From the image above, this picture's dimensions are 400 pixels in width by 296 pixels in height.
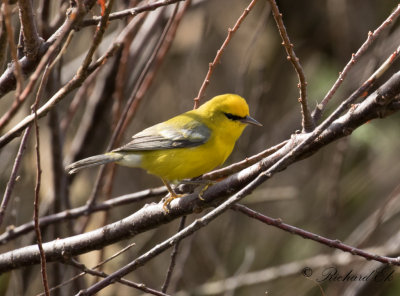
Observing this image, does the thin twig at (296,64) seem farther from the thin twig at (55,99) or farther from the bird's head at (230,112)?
the bird's head at (230,112)

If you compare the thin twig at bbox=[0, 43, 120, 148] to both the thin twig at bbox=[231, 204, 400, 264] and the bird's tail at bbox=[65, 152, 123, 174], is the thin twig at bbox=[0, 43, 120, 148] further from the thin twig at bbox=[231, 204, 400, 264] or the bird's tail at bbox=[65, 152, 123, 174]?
the bird's tail at bbox=[65, 152, 123, 174]

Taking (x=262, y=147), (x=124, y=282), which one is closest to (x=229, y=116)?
(x=262, y=147)

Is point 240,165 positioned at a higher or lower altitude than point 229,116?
lower

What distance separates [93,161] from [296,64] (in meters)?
2.06

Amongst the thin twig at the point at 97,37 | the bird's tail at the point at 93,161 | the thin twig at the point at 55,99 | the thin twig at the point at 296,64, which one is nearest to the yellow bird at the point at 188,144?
the bird's tail at the point at 93,161

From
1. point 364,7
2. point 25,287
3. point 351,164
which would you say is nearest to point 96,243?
point 25,287

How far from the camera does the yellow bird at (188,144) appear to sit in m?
4.05

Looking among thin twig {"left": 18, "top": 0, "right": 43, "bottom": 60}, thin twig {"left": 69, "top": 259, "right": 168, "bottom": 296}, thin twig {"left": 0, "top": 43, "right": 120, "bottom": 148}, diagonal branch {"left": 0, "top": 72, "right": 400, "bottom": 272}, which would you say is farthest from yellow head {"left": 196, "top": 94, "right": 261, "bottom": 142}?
thin twig {"left": 0, "top": 43, "right": 120, "bottom": 148}

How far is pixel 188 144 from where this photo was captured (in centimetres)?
421

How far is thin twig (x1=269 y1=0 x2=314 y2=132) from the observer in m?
2.17

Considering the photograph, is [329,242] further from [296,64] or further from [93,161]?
[93,161]

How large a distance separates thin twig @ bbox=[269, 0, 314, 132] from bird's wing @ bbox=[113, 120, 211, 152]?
6.19 ft

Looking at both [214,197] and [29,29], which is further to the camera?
[214,197]

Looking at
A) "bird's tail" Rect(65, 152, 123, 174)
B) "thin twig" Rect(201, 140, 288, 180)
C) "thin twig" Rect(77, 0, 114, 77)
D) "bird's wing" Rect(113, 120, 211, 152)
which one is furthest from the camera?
"bird's wing" Rect(113, 120, 211, 152)
